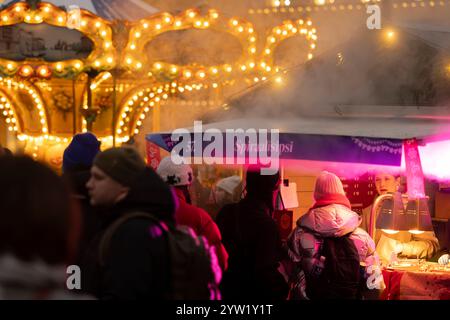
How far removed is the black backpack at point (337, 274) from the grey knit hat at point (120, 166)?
9.07ft

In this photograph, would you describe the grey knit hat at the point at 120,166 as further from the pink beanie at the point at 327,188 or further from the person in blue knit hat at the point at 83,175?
the pink beanie at the point at 327,188

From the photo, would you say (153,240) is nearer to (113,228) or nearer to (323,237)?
(113,228)

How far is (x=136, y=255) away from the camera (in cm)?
307

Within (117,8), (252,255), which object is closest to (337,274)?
(252,255)

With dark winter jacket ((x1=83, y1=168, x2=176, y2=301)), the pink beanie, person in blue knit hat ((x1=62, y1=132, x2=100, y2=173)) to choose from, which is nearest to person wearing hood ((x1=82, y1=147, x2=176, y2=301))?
dark winter jacket ((x1=83, y1=168, x2=176, y2=301))

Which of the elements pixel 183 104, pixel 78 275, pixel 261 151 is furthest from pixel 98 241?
pixel 183 104

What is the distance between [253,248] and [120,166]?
2.42m

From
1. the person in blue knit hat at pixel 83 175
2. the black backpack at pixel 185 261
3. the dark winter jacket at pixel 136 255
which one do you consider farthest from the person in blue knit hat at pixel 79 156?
the black backpack at pixel 185 261

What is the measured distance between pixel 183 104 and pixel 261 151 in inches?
382

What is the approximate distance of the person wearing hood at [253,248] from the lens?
5.59 meters

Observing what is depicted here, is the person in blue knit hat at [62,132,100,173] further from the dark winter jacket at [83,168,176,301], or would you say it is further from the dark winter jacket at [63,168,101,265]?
the dark winter jacket at [83,168,176,301]

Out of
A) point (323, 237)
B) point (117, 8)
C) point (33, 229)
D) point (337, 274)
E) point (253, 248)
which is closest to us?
point (33, 229)

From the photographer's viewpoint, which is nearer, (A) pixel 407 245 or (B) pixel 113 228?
(B) pixel 113 228

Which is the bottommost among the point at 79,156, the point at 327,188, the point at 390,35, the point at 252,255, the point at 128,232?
the point at 252,255
